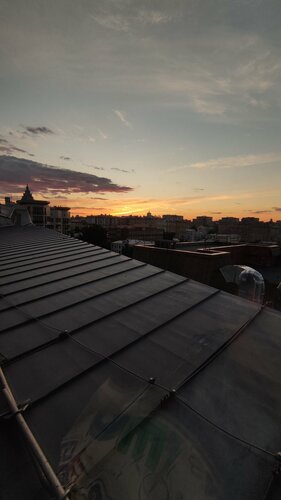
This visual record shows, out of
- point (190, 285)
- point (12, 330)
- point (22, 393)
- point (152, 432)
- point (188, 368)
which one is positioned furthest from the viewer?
point (190, 285)

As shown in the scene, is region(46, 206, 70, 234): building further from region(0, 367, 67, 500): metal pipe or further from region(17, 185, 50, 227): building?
region(0, 367, 67, 500): metal pipe

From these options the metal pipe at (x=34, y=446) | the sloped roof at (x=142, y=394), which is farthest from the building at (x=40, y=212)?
the metal pipe at (x=34, y=446)

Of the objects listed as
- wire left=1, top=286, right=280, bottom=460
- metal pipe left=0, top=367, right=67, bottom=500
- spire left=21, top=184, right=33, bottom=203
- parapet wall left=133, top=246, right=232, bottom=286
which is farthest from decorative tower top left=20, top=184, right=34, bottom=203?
metal pipe left=0, top=367, right=67, bottom=500

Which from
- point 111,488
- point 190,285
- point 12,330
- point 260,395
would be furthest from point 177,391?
point 190,285

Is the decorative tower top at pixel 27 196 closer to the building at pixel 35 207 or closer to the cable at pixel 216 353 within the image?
the building at pixel 35 207

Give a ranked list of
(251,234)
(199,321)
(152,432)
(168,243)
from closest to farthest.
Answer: (152,432) < (199,321) < (168,243) < (251,234)

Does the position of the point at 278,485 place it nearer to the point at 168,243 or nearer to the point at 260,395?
the point at 260,395

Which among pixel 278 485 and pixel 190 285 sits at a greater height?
pixel 190 285
